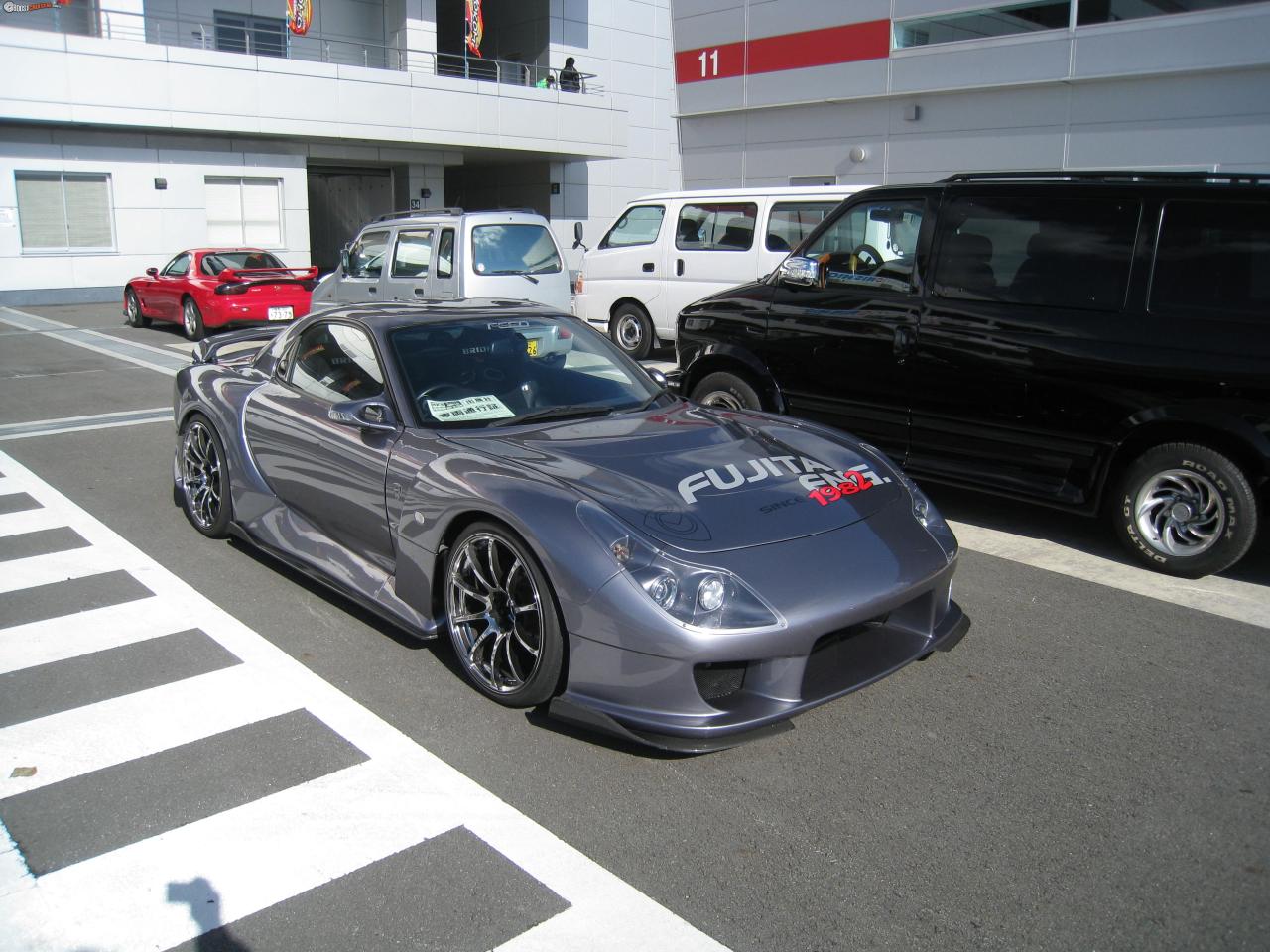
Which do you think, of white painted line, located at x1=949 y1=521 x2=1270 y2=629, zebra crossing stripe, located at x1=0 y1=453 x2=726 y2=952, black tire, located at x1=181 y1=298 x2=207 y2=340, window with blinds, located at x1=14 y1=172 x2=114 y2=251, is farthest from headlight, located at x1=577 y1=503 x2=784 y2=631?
window with blinds, located at x1=14 y1=172 x2=114 y2=251

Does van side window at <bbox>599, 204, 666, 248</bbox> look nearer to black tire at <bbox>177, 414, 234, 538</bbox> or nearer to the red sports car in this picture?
the red sports car

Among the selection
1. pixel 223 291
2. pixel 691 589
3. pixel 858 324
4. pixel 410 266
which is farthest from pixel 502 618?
pixel 223 291

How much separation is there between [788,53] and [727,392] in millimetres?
15827

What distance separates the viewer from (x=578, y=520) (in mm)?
3658

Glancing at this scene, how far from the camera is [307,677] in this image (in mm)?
4316

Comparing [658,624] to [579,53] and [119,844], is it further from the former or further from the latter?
[579,53]

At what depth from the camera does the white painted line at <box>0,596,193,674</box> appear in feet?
15.1

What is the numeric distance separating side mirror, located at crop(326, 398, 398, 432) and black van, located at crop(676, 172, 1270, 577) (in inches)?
125

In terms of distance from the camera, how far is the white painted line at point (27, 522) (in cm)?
643

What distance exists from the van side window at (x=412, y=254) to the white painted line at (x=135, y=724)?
8.89 meters

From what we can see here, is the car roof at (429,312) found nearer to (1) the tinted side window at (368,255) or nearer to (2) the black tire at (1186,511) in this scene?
(2) the black tire at (1186,511)

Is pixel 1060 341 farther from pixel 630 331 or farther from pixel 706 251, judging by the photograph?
pixel 630 331

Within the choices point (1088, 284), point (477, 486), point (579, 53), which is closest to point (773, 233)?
point (1088, 284)

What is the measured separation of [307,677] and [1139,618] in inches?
146
